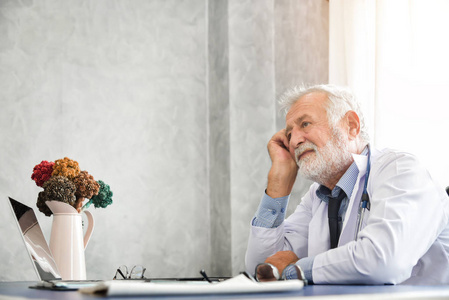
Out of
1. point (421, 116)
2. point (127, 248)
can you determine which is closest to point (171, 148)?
point (127, 248)

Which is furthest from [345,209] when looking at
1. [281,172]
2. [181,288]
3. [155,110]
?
[155,110]

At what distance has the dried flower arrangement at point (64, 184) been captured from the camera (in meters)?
1.95

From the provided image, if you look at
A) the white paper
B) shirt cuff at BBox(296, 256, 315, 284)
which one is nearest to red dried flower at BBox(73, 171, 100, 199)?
shirt cuff at BBox(296, 256, 315, 284)

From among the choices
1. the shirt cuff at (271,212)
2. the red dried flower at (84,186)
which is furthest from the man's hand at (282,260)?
the red dried flower at (84,186)

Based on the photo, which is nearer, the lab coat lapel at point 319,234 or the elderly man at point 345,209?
the elderly man at point 345,209

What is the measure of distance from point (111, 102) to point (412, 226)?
2.00 m

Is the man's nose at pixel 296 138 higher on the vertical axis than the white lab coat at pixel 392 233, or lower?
higher

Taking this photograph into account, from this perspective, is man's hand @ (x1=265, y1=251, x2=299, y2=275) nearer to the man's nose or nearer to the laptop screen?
the man's nose

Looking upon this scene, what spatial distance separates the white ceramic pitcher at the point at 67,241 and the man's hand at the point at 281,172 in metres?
0.69

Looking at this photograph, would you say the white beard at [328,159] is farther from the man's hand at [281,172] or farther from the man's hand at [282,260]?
the man's hand at [282,260]

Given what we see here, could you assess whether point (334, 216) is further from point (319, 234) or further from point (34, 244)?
point (34, 244)

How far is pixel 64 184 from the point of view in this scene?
76.9 inches

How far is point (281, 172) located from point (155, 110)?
1.31m

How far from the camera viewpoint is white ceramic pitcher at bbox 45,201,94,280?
1887mm
